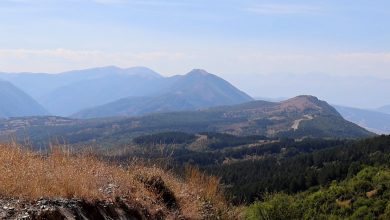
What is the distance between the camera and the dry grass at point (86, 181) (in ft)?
22.6

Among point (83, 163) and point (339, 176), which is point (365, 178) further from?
point (83, 163)

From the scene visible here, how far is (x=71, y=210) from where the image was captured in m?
6.77

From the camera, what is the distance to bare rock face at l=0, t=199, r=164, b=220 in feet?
19.7

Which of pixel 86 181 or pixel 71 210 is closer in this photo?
pixel 71 210

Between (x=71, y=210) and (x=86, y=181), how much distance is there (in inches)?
54.1

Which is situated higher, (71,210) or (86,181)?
(86,181)

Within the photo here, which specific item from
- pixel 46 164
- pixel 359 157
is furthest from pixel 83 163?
pixel 359 157

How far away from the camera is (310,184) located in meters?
82.3

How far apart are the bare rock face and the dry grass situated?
17 cm

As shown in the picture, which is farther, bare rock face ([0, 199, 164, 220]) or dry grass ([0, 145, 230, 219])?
dry grass ([0, 145, 230, 219])

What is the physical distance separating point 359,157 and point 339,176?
18.0 meters

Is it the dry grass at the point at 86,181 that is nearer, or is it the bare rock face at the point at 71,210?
the bare rock face at the point at 71,210

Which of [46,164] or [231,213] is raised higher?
[46,164]

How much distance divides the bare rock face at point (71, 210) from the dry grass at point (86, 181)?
Result: 17cm
